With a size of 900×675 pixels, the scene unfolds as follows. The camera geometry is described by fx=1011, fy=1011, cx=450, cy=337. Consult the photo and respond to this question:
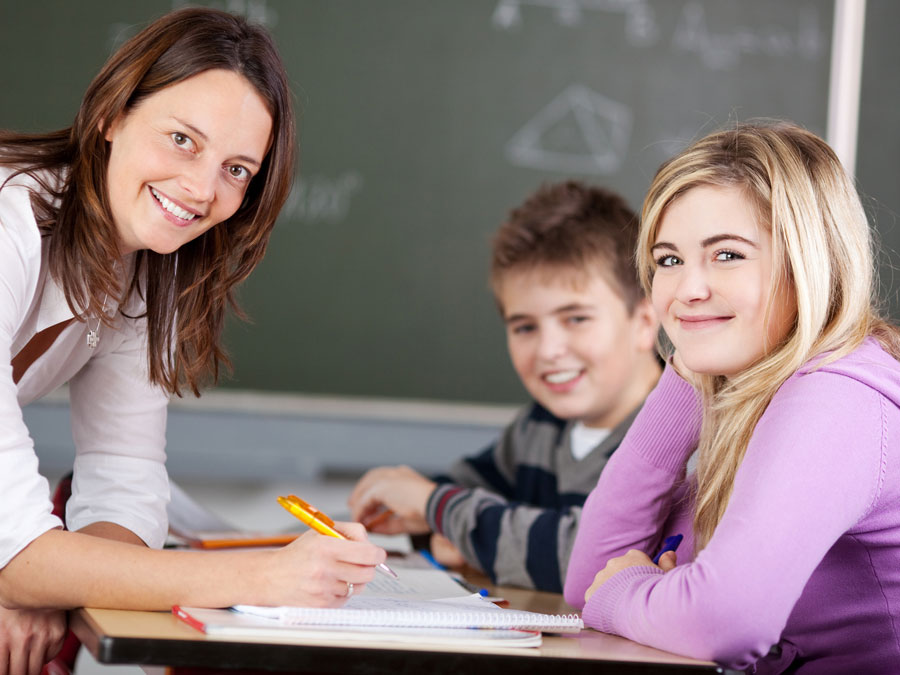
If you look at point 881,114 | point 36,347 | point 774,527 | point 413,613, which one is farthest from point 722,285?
point 881,114

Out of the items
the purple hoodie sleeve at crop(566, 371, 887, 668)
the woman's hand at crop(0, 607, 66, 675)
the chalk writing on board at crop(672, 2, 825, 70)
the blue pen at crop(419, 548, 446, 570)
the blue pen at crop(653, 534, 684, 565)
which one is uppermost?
the chalk writing on board at crop(672, 2, 825, 70)

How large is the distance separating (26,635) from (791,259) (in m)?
0.91

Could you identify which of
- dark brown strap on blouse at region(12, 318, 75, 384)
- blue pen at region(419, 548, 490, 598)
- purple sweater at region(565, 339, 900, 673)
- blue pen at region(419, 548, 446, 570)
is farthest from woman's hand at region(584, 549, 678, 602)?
dark brown strap on blouse at region(12, 318, 75, 384)

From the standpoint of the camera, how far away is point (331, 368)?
270cm

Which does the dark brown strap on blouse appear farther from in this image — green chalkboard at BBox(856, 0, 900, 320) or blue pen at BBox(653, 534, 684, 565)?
green chalkboard at BBox(856, 0, 900, 320)

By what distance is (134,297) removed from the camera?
1442 mm

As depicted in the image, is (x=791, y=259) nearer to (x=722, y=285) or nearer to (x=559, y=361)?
(x=722, y=285)

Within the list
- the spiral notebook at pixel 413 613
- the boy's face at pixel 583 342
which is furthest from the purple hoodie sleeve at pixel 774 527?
the boy's face at pixel 583 342

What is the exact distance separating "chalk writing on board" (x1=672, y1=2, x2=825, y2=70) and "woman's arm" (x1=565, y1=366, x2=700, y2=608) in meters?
1.70

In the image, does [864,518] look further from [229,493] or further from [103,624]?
[229,493]

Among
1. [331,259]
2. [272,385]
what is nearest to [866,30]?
[331,259]

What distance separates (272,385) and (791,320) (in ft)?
5.86

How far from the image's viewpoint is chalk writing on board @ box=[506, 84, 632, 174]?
2754 mm

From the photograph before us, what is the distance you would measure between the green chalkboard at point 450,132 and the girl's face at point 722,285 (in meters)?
1.56
